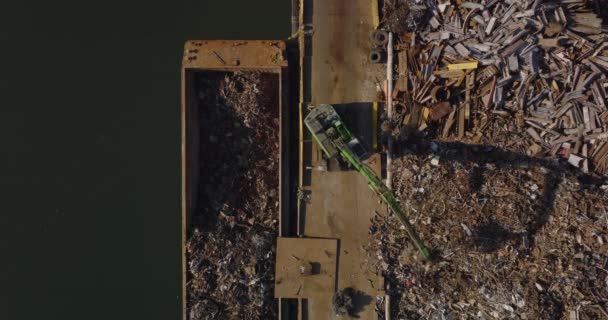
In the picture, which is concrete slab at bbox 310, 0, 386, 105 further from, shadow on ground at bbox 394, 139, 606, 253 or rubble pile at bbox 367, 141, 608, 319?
shadow on ground at bbox 394, 139, 606, 253

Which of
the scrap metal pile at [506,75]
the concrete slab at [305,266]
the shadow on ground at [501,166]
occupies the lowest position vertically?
the concrete slab at [305,266]

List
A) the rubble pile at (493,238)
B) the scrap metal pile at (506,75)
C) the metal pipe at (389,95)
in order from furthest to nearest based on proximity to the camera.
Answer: the metal pipe at (389,95) → the scrap metal pile at (506,75) → the rubble pile at (493,238)

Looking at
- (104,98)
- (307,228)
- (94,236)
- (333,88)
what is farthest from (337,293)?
(104,98)

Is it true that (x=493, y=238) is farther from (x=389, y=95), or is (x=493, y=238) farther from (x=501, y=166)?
(x=389, y=95)

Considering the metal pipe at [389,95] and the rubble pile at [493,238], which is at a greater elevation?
the metal pipe at [389,95]

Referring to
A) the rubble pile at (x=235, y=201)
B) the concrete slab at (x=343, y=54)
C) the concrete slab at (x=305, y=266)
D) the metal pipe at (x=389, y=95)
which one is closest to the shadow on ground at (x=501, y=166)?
the metal pipe at (x=389, y=95)

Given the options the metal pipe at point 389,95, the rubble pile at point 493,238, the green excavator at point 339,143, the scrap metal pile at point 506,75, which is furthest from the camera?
the metal pipe at point 389,95

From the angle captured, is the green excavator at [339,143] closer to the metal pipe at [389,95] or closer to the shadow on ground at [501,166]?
the metal pipe at [389,95]
